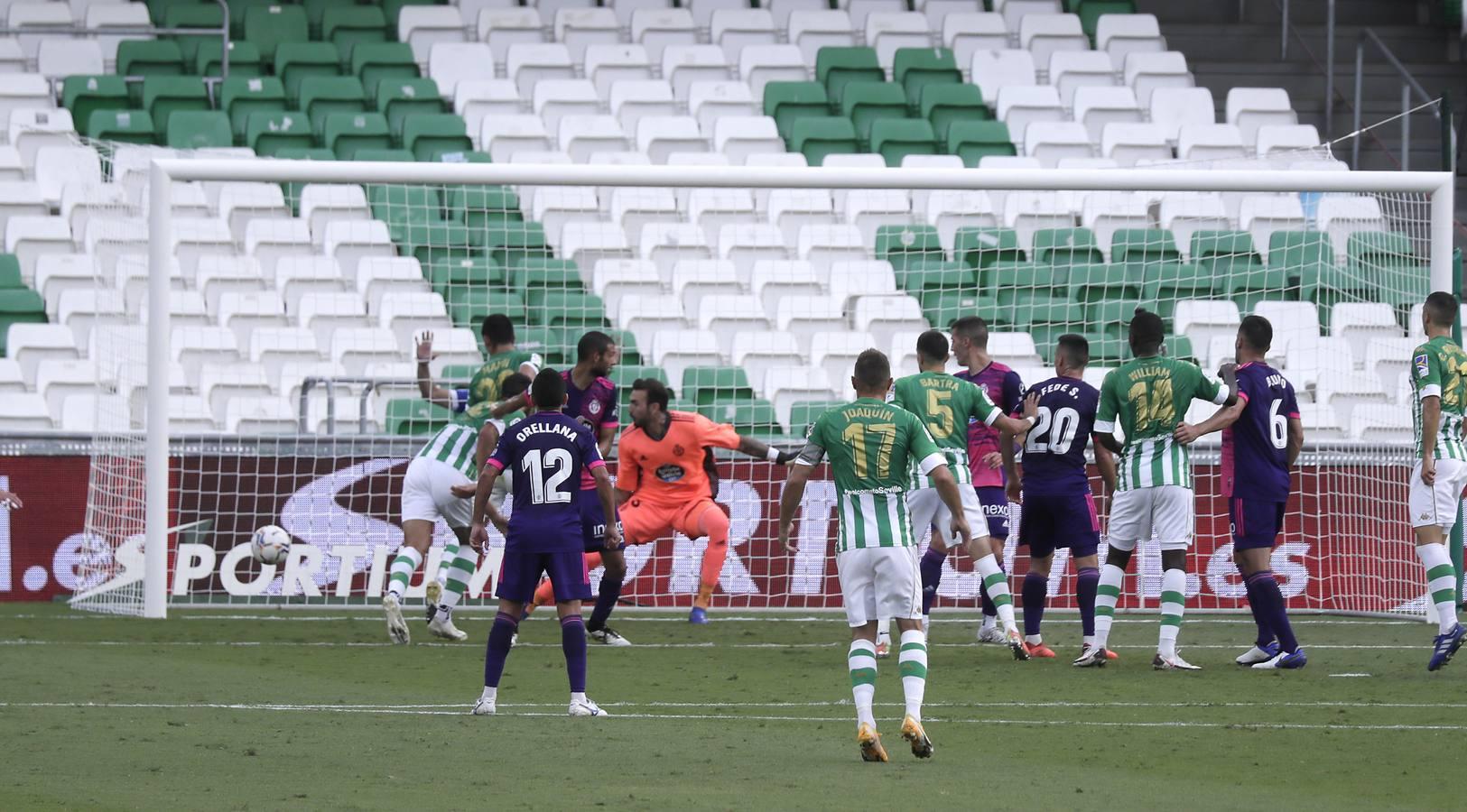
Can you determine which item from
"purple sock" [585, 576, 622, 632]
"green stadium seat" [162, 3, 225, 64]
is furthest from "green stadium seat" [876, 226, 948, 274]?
"green stadium seat" [162, 3, 225, 64]

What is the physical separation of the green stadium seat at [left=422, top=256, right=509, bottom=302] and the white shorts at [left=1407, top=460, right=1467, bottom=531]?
826 cm

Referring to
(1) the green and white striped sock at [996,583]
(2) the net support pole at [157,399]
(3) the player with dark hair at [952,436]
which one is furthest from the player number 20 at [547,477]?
(2) the net support pole at [157,399]

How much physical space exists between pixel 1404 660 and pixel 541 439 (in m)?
5.68

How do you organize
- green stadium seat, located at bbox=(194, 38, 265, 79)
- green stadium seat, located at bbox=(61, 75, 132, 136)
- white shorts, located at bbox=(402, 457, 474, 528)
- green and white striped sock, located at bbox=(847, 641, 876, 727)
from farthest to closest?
green stadium seat, located at bbox=(194, 38, 265, 79), green stadium seat, located at bbox=(61, 75, 132, 136), white shorts, located at bbox=(402, 457, 474, 528), green and white striped sock, located at bbox=(847, 641, 876, 727)

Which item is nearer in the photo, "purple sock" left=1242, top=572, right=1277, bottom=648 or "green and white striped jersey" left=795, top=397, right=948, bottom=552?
"green and white striped jersey" left=795, top=397, right=948, bottom=552

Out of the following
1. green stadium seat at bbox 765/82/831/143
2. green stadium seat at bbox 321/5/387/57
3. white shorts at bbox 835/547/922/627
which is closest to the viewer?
white shorts at bbox 835/547/922/627

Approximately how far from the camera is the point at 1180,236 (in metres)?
15.9

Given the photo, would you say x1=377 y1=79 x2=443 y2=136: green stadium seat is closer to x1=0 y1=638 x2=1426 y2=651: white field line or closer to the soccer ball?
the soccer ball

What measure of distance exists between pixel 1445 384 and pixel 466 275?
8674mm

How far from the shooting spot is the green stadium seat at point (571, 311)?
53.1 ft

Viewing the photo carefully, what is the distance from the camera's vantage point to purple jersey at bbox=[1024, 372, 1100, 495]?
37.5 feet

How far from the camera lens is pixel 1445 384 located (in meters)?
Answer: 10.7

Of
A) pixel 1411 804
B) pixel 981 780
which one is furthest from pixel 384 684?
pixel 1411 804

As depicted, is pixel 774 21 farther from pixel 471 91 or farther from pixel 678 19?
pixel 471 91
